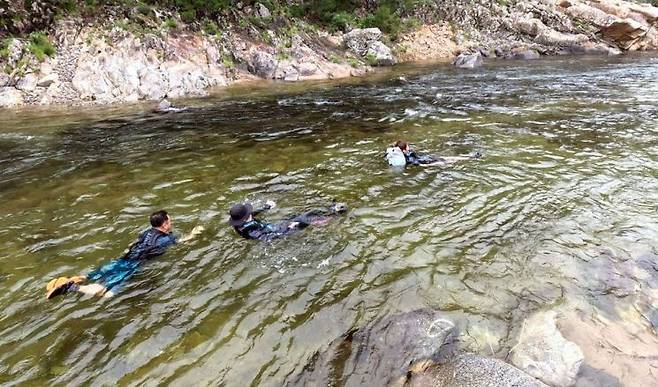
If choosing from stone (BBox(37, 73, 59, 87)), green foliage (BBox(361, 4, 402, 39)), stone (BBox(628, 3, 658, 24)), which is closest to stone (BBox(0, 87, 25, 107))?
stone (BBox(37, 73, 59, 87))

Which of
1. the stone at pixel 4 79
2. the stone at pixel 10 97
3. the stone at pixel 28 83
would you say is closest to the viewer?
the stone at pixel 10 97

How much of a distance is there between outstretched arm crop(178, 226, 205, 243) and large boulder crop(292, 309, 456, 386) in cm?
391

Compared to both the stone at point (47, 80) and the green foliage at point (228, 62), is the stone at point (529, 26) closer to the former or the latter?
the green foliage at point (228, 62)

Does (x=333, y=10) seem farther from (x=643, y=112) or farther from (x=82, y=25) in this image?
(x=643, y=112)

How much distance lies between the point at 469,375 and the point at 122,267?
5.43m

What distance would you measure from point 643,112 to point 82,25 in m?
27.7

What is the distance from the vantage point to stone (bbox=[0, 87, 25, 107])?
2124 cm

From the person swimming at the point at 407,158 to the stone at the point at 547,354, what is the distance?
20.7 feet

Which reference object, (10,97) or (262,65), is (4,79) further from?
(262,65)

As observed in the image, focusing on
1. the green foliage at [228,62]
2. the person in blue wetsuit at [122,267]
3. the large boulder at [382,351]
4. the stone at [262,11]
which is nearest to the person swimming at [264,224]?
the person in blue wetsuit at [122,267]

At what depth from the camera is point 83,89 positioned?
74.2 ft

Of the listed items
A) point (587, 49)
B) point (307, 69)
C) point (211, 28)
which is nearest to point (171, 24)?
point (211, 28)

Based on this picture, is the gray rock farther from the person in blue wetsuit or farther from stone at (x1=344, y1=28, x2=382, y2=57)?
stone at (x1=344, y1=28, x2=382, y2=57)

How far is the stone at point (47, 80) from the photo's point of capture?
73.3 feet
